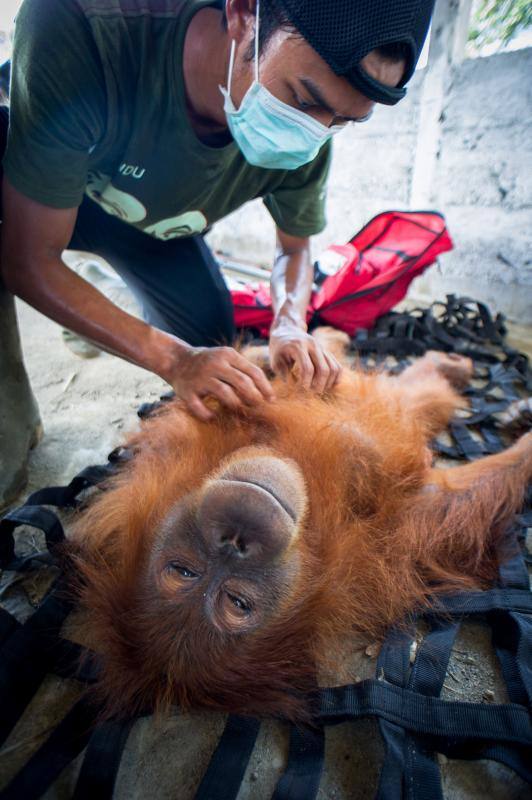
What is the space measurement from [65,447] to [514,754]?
194 centimetres

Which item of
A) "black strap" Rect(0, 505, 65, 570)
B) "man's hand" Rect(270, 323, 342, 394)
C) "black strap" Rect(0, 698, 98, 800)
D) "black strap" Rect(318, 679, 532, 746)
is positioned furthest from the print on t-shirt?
"black strap" Rect(318, 679, 532, 746)

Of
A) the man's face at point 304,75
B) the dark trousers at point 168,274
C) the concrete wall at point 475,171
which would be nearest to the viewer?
the man's face at point 304,75

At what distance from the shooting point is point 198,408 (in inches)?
61.0

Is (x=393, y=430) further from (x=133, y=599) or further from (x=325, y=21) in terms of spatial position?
(x=325, y=21)

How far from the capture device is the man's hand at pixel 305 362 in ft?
6.02

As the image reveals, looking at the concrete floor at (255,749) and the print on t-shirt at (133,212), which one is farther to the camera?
the print on t-shirt at (133,212)

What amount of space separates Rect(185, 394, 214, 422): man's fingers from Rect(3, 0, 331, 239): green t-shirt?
0.74 metres

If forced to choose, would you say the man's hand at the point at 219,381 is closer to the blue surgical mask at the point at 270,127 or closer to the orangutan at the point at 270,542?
the orangutan at the point at 270,542

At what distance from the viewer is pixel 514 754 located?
104cm

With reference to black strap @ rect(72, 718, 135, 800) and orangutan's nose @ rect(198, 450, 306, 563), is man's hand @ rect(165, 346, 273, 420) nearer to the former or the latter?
orangutan's nose @ rect(198, 450, 306, 563)

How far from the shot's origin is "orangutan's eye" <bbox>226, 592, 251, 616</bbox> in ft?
3.92

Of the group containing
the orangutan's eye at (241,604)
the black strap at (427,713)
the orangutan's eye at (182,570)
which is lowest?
the black strap at (427,713)

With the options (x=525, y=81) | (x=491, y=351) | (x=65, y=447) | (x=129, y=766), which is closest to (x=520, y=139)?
(x=525, y=81)

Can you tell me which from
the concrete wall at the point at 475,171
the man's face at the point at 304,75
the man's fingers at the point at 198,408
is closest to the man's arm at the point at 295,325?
the man's fingers at the point at 198,408
